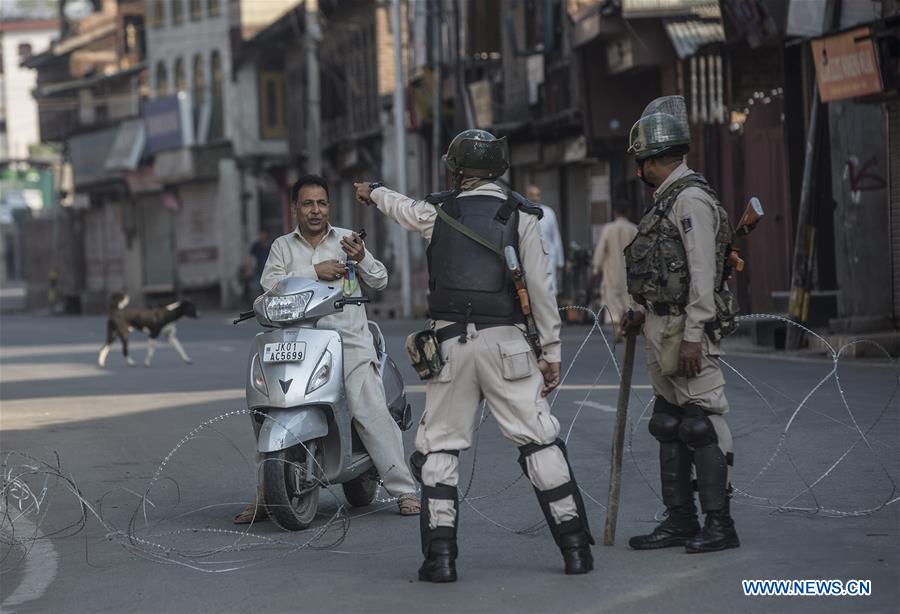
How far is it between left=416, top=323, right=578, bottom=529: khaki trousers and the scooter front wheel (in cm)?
124

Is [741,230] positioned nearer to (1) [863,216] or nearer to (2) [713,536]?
(2) [713,536]

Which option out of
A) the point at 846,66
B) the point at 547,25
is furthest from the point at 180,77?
the point at 846,66

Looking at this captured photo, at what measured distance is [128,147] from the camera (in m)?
61.3

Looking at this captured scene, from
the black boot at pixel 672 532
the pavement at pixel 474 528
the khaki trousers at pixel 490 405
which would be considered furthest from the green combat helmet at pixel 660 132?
the pavement at pixel 474 528

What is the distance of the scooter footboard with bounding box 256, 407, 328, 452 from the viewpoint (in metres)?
7.95

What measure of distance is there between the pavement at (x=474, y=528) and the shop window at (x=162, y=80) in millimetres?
46146

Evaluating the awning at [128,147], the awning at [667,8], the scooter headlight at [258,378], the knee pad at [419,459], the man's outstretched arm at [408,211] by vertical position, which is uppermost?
the awning at [128,147]

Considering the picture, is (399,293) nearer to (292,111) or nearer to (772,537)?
(292,111)

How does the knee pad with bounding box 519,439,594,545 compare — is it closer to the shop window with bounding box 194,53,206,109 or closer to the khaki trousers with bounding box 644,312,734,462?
the khaki trousers with bounding box 644,312,734,462

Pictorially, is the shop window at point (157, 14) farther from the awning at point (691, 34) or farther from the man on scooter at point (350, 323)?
the man on scooter at point (350, 323)

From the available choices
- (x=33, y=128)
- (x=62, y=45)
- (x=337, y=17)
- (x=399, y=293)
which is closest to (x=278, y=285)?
(x=399, y=293)

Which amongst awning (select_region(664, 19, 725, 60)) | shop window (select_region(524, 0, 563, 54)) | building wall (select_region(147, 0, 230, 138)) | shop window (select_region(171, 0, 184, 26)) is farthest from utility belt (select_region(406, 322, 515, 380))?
shop window (select_region(171, 0, 184, 26))

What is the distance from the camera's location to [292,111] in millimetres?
52406

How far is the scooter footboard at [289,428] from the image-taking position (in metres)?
7.95
